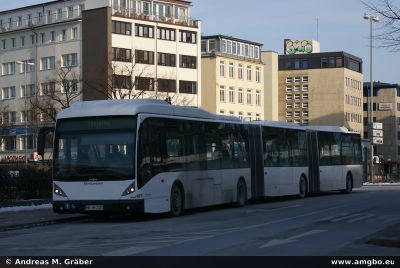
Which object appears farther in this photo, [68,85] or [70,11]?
[70,11]

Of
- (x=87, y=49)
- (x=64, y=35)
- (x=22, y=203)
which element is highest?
(x=64, y=35)

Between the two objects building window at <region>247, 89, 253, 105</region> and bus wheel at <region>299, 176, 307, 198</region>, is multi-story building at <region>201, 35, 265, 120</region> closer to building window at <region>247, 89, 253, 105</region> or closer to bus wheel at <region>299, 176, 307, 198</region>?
building window at <region>247, 89, 253, 105</region>

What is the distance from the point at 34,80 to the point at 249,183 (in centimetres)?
7251

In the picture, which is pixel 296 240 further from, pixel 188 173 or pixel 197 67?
pixel 197 67

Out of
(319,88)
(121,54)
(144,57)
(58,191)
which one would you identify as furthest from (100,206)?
(319,88)

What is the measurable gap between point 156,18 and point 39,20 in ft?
56.0

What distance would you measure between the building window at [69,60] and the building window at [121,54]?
21.6 ft

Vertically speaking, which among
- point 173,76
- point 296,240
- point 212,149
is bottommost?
point 296,240

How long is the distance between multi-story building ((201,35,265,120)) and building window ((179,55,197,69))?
7.53m

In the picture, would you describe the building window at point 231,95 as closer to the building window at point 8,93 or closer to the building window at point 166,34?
the building window at point 166,34

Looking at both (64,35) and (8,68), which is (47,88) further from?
(8,68)

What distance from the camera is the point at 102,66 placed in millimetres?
84312

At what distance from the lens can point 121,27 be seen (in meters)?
87.1

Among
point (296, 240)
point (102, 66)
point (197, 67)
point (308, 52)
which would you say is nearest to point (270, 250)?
point (296, 240)
